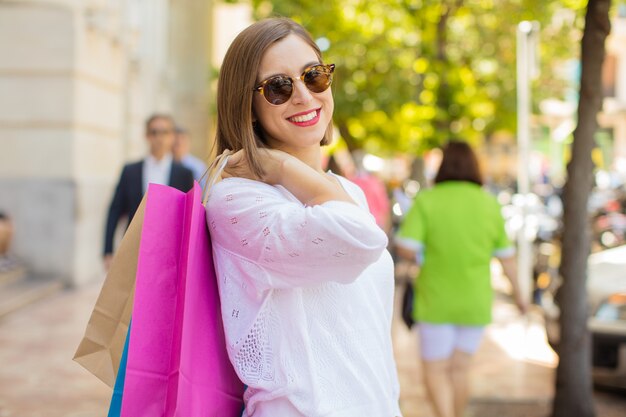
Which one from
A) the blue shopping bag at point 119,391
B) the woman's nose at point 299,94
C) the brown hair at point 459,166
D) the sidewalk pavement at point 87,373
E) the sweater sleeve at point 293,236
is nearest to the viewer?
the sweater sleeve at point 293,236

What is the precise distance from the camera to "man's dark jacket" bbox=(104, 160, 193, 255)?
668 centimetres

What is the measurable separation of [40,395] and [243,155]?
5029 mm

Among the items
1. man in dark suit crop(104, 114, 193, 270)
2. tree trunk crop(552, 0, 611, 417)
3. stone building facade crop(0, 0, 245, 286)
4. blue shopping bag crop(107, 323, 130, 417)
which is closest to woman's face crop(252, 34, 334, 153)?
blue shopping bag crop(107, 323, 130, 417)

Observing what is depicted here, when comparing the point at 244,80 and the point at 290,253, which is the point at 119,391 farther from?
the point at 244,80

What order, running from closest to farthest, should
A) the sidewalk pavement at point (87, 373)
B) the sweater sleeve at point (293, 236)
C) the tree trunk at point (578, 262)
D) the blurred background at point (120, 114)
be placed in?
the sweater sleeve at point (293, 236), the tree trunk at point (578, 262), the sidewalk pavement at point (87, 373), the blurred background at point (120, 114)

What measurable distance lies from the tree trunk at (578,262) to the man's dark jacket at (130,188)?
2744 mm

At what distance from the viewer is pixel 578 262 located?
5.99 m

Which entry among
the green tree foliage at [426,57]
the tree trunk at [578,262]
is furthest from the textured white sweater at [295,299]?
the green tree foliage at [426,57]

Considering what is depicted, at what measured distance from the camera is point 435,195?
5578 mm

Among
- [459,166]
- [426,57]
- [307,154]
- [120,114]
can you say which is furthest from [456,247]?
[120,114]

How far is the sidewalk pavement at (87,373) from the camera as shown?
6363 millimetres

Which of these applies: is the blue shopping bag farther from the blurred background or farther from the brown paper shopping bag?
the blurred background

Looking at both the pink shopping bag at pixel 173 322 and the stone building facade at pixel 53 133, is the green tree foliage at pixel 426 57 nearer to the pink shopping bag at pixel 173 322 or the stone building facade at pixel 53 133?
the stone building facade at pixel 53 133

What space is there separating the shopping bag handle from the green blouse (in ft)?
11.5
